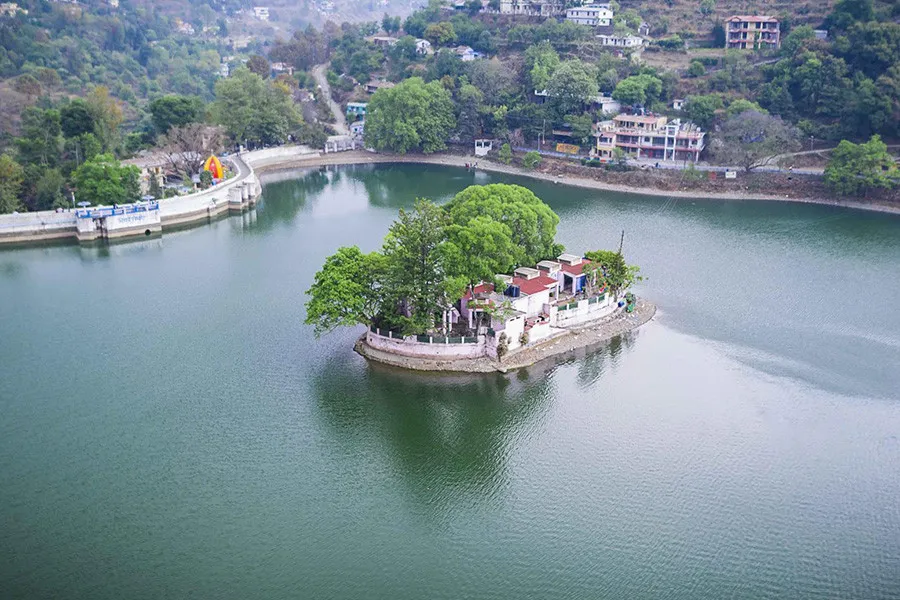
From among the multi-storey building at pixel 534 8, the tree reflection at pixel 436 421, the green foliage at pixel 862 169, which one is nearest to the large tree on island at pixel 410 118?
the multi-storey building at pixel 534 8

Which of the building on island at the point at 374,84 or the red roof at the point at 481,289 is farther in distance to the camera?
the building on island at the point at 374,84

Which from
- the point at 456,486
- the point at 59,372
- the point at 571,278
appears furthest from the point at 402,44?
the point at 456,486

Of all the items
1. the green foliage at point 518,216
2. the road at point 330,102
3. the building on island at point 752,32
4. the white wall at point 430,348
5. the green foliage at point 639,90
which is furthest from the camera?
the road at point 330,102

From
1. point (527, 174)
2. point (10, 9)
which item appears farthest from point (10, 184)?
point (10, 9)

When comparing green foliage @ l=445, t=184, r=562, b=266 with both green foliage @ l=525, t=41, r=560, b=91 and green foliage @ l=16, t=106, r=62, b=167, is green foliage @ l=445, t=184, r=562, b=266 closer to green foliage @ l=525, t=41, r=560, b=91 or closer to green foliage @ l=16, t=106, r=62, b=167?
green foliage @ l=16, t=106, r=62, b=167

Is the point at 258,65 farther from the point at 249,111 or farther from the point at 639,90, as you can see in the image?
the point at 639,90

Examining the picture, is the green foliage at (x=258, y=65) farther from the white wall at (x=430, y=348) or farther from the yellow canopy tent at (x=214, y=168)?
the white wall at (x=430, y=348)

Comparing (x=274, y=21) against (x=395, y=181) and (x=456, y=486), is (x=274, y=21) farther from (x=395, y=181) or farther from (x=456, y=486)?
(x=456, y=486)
